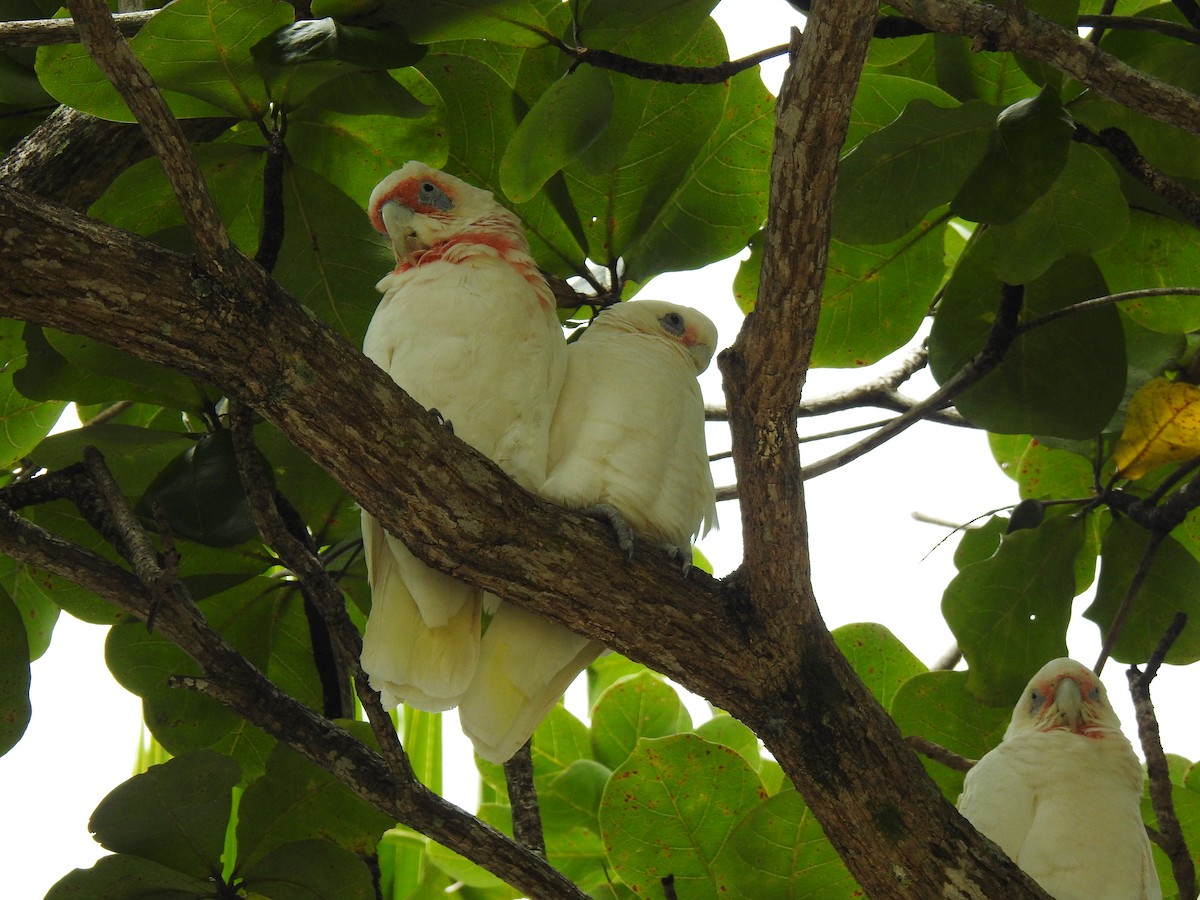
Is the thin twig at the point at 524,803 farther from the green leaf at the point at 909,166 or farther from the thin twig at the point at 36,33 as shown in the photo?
the thin twig at the point at 36,33

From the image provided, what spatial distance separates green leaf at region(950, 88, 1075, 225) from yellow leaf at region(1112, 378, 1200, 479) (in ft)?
2.10

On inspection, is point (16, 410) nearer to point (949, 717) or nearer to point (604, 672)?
point (604, 672)

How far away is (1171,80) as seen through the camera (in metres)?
1.88

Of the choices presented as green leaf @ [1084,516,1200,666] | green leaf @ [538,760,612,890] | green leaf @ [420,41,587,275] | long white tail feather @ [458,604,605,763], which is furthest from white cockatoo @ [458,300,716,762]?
green leaf @ [1084,516,1200,666]

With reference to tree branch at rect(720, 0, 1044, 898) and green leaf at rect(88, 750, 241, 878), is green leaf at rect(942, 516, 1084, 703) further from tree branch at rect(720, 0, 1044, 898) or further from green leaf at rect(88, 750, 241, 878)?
green leaf at rect(88, 750, 241, 878)

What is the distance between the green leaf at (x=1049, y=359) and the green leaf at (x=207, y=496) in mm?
1371

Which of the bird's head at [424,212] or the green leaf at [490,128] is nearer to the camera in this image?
the bird's head at [424,212]

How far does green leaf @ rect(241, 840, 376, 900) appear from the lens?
184cm

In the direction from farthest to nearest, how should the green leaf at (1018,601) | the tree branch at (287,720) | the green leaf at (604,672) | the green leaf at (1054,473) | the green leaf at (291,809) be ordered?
the green leaf at (604,672) < the green leaf at (1054,473) < the green leaf at (1018,601) < the green leaf at (291,809) < the tree branch at (287,720)

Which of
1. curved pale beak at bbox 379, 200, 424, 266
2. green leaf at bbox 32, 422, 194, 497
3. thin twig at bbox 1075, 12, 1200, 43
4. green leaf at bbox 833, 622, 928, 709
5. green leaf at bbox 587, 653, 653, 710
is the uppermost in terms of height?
thin twig at bbox 1075, 12, 1200, 43

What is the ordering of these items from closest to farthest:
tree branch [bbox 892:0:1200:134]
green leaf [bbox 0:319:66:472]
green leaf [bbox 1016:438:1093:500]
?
tree branch [bbox 892:0:1200:134], green leaf [bbox 0:319:66:472], green leaf [bbox 1016:438:1093:500]

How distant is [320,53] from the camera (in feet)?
5.12

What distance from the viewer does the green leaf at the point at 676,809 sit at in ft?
6.70

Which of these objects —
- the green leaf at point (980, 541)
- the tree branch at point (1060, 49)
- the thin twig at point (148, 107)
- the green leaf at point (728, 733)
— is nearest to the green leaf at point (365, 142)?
the thin twig at point (148, 107)
